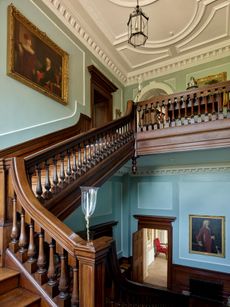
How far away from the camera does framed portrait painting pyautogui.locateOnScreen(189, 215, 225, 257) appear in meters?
5.49

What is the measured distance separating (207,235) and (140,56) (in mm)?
4994

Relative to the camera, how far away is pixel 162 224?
615 centimetres

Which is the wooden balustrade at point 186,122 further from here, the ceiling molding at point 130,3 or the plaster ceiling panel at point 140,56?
the plaster ceiling panel at point 140,56

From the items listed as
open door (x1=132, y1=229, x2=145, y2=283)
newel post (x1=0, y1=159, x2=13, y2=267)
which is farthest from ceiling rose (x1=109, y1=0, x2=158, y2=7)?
open door (x1=132, y1=229, x2=145, y2=283)

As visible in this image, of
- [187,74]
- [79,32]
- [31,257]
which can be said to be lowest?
[31,257]

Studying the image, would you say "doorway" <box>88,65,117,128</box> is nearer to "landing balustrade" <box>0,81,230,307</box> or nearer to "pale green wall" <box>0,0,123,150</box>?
"pale green wall" <box>0,0,123,150</box>

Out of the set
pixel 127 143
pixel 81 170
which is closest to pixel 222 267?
pixel 127 143

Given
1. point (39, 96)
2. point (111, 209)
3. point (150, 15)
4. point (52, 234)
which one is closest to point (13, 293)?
point (52, 234)

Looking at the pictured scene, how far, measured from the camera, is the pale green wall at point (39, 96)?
3.00 meters

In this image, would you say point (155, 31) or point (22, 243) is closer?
point (22, 243)

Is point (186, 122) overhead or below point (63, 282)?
overhead

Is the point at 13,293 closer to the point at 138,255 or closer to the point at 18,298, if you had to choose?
the point at 18,298

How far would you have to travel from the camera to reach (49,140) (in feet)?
12.0

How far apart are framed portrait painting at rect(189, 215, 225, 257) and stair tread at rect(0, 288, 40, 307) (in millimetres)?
5109
